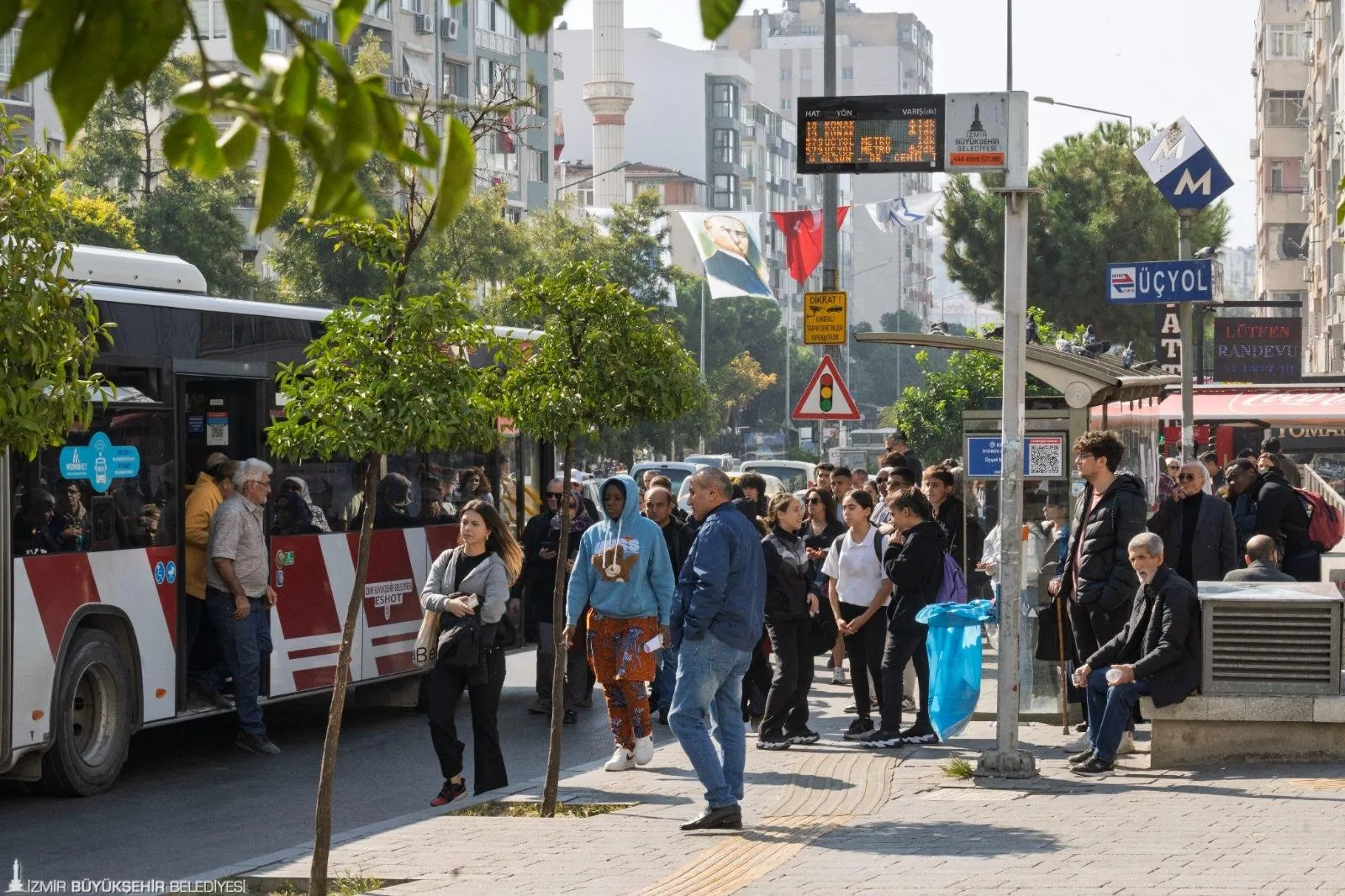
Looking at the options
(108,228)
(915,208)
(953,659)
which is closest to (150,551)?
A: (953,659)

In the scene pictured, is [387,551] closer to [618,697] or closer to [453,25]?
[618,697]

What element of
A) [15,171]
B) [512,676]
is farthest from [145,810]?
[512,676]

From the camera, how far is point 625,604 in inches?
435

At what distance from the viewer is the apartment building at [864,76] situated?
15675cm

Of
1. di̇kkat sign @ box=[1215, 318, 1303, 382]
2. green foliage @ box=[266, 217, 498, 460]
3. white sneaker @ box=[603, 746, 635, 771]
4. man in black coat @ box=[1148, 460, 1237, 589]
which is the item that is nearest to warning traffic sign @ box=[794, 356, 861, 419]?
man in black coat @ box=[1148, 460, 1237, 589]

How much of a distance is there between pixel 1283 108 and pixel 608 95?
4194 cm

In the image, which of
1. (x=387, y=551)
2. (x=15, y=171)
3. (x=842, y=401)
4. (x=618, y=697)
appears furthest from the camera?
(x=842, y=401)

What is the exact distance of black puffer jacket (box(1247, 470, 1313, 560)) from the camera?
16.0 m

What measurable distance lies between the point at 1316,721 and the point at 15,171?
708 cm

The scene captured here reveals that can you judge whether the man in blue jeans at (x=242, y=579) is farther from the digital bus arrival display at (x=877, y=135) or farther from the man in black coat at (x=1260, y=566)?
the man in black coat at (x=1260, y=566)

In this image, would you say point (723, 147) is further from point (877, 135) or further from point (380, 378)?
point (380, 378)

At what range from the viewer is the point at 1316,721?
10.5 m

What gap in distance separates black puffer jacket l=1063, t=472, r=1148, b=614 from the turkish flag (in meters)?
22.0

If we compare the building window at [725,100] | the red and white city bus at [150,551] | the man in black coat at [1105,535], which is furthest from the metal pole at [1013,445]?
the building window at [725,100]
